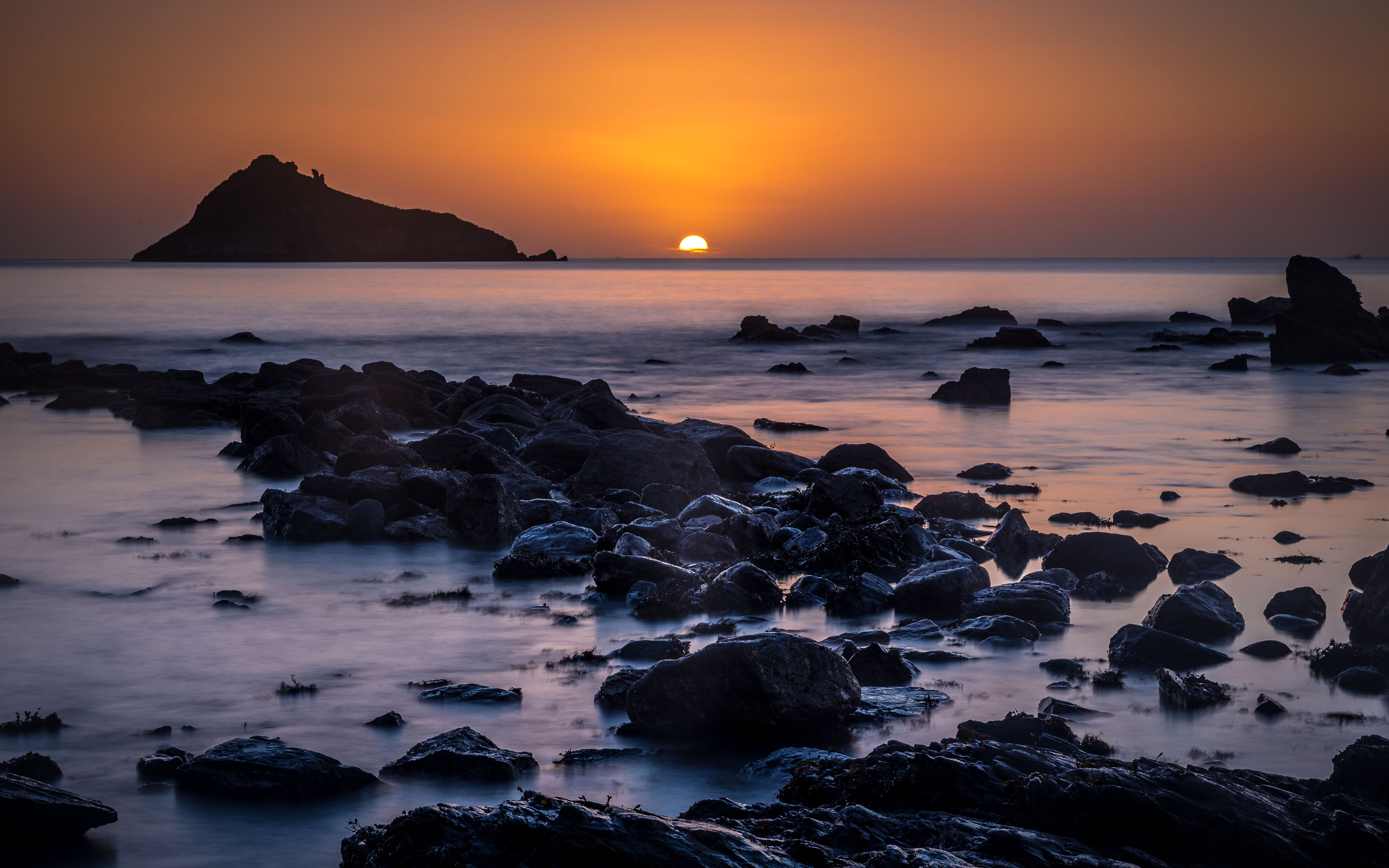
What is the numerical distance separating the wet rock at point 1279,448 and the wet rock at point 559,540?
60.2 feet

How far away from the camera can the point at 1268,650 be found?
11.7 metres

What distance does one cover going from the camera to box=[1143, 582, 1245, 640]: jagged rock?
1217 cm

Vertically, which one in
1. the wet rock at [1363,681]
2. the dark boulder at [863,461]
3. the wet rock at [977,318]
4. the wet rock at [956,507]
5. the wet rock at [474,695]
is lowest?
the wet rock at [1363,681]

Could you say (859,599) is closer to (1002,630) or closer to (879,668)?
(1002,630)

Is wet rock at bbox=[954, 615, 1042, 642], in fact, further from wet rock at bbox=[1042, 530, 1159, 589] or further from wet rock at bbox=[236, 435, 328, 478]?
wet rock at bbox=[236, 435, 328, 478]

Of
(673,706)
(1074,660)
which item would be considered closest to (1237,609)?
(1074,660)

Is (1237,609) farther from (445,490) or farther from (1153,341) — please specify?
(1153,341)

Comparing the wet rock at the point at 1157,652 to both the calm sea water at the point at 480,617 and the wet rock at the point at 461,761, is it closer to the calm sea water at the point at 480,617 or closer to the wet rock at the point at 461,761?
the calm sea water at the point at 480,617

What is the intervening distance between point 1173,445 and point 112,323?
251 ft

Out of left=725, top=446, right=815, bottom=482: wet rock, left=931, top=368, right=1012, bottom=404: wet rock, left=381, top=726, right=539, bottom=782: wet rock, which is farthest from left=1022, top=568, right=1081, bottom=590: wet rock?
left=931, top=368, right=1012, bottom=404: wet rock

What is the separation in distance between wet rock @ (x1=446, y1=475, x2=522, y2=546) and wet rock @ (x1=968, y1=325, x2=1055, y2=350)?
179ft

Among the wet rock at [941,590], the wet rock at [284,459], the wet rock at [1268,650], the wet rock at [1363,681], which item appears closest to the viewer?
the wet rock at [1363,681]

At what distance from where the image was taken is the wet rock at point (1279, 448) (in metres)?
27.1

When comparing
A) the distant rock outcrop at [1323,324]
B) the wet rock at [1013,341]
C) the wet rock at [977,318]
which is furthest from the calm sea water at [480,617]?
the wet rock at [977,318]
